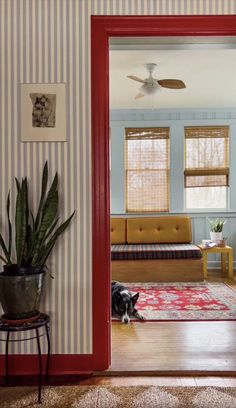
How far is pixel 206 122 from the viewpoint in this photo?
21.1ft

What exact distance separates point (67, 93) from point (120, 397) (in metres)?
1.98

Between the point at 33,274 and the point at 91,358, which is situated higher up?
the point at 33,274

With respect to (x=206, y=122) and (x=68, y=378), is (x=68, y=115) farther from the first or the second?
(x=206, y=122)

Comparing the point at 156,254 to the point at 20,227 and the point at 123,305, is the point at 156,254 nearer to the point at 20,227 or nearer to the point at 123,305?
the point at 123,305

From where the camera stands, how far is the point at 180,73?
15.4 feet

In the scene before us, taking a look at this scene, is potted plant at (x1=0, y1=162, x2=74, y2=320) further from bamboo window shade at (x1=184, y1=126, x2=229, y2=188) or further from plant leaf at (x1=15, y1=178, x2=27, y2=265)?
bamboo window shade at (x1=184, y1=126, x2=229, y2=188)

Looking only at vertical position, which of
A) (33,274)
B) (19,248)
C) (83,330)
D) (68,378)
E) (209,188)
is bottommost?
(68,378)

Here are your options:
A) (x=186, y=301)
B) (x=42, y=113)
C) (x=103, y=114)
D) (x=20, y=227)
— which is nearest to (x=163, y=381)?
(x=20, y=227)

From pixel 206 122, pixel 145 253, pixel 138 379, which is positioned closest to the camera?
pixel 138 379

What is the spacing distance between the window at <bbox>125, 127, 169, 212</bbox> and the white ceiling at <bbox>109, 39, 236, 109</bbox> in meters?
0.49

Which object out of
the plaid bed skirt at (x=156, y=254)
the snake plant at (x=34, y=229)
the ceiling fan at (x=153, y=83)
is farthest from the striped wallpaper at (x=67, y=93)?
the plaid bed skirt at (x=156, y=254)

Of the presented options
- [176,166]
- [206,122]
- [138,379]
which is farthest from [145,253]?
[138,379]

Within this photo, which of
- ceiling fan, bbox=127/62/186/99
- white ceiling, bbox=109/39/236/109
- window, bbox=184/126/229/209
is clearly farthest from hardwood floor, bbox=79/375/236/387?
window, bbox=184/126/229/209

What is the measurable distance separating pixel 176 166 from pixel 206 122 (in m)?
0.92
